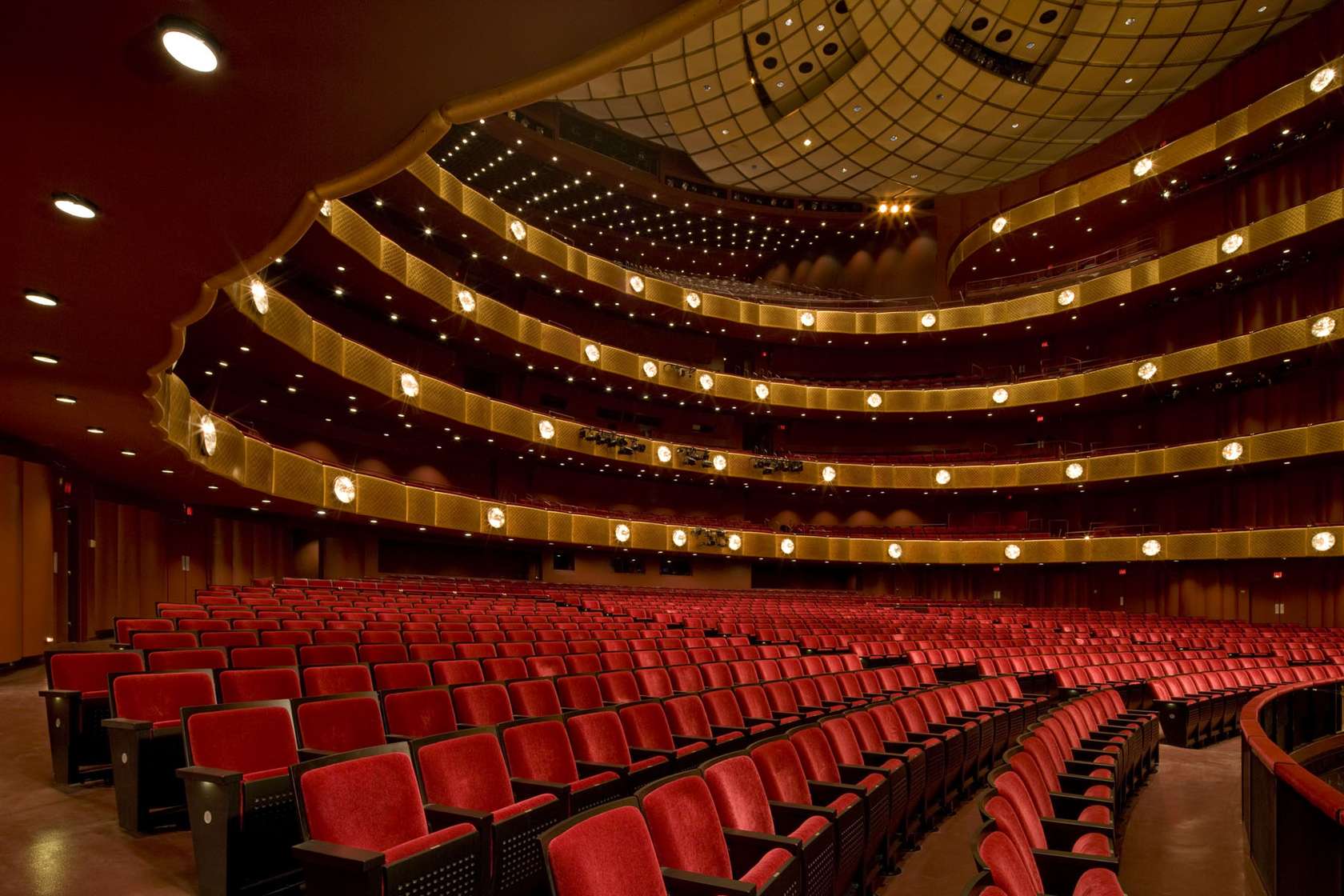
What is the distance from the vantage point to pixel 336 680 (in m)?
3.98

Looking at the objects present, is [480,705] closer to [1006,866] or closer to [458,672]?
[458,672]

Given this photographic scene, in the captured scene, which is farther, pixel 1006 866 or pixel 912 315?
pixel 912 315

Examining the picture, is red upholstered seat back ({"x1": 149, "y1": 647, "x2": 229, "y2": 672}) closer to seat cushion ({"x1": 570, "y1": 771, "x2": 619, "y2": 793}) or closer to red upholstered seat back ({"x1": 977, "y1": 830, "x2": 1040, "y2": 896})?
seat cushion ({"x1": 570, "y1": 771, "x2": 619, "y2": 793})

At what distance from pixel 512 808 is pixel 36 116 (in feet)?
8.09

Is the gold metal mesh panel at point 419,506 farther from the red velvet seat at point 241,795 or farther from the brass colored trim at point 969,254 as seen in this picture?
the red velvet seat at point 241,795

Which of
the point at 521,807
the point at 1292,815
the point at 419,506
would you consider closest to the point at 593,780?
the point at 521,807

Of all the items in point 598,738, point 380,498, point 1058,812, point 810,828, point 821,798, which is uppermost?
point 380,498

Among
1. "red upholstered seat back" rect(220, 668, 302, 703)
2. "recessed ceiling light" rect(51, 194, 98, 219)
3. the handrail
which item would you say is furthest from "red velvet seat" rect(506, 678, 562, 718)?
the handrail

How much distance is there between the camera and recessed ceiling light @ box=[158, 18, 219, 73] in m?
1.99

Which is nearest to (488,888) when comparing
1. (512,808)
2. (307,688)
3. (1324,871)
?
(512,808)

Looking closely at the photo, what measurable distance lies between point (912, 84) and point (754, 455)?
1063 cm

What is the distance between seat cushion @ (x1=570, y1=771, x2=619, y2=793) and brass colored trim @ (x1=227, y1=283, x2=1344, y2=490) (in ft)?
19.2

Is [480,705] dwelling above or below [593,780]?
above

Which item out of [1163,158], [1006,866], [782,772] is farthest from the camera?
[1163,158]
